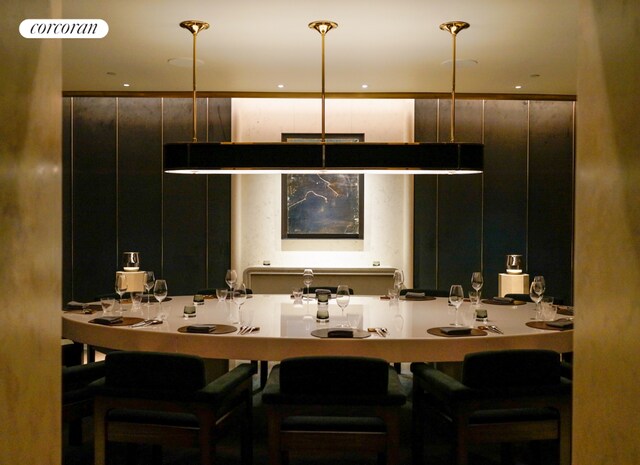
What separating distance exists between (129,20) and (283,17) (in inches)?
43.6

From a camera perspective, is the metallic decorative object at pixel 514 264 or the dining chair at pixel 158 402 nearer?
the dining chair at pixel 158 402

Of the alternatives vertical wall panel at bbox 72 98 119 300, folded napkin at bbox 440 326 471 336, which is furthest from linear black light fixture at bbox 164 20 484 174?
vertical wall panel at bbox 72 98 119 300

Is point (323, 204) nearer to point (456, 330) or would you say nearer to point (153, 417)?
point (456, 330)

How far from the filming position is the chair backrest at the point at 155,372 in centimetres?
245

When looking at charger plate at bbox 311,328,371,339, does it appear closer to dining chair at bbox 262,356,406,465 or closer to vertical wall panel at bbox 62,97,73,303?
dining chair at bbox 262,356,406,465

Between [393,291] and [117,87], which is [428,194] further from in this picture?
[117,87]

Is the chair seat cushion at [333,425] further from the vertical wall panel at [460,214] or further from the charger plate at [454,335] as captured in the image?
the vertical wall panel at [460,214]

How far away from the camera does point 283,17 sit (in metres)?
3.93

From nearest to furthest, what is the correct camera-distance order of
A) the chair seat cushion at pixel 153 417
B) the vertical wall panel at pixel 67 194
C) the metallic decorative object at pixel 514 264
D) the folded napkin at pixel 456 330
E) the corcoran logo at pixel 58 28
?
1. the corcoran logo at pixel 58 28
2. the chair seat cushion at pixel 153 417
3. the folded napkin at pixel 456 330
4. the metallic decorative object at pixel 514 264
5. the vertical wall panel at pixel 67 194

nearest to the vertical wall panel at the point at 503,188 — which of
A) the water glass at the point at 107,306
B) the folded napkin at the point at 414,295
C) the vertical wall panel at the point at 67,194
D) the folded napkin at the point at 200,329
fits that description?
the folded napkin at the point at 414,295

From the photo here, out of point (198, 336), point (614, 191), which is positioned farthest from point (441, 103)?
point (614, 191)

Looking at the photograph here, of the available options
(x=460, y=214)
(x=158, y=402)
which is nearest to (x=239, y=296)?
(x=158, y=402)

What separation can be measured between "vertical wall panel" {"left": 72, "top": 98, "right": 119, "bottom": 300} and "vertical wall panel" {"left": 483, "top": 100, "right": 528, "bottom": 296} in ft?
14.7

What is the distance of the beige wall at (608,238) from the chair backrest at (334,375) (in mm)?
1182
